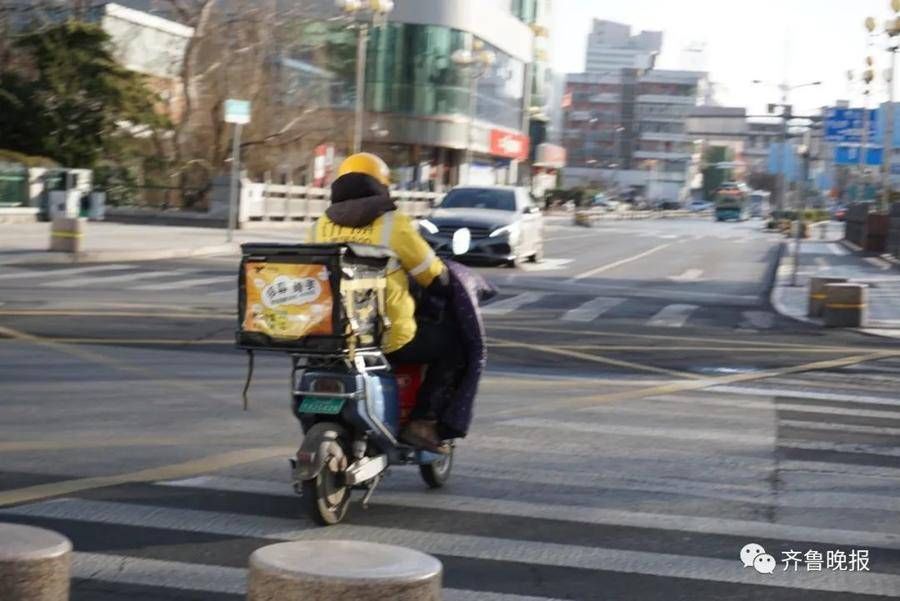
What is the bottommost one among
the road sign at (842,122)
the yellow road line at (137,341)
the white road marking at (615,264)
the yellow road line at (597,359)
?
the white road marking at (615,264)

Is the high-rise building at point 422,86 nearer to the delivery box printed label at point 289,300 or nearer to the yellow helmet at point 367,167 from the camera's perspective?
the yellow helmet at point 367,167

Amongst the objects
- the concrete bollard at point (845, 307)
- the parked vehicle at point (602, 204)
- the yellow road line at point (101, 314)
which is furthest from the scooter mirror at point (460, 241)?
the parked vehicle at point (602, 204)

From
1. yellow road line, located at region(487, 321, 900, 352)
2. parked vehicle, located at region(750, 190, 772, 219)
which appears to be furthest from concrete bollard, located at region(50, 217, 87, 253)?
parked vehicle, located at region(750, 190, 772, 219)

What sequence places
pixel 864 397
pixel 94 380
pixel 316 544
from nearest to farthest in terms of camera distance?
pixel 316 544, pixel 94 380, pixel 864 397

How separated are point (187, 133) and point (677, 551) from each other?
46896mm

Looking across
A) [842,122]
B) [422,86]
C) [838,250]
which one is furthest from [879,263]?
[422,86]

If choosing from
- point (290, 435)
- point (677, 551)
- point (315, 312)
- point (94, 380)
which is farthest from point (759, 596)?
point (94, 380)

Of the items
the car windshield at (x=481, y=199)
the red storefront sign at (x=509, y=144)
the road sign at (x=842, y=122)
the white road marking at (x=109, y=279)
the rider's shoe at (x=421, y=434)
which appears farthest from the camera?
the red storefront sign at (x=509, y=144)

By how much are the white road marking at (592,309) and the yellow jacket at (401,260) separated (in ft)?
44.1

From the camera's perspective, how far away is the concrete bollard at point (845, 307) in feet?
74.0

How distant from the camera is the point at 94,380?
12.8 metres

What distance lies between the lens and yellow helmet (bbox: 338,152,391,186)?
8.02 m

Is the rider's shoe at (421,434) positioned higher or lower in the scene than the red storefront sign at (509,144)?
lower

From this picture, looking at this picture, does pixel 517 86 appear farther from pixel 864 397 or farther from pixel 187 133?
pixel 864 397
